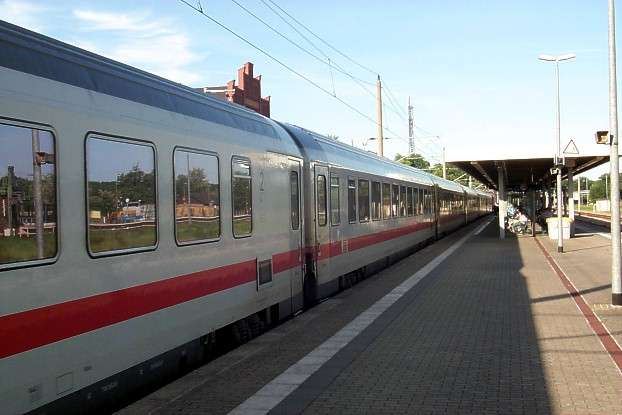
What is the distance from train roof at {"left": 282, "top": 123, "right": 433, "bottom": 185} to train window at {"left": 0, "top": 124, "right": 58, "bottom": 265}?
21.6 feet

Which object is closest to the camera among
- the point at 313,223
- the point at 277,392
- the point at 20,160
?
the point at 20,160

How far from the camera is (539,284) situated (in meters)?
14.0

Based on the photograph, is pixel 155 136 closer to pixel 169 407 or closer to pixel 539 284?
pixel 169 407

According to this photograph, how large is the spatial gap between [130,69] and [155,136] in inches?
29.3

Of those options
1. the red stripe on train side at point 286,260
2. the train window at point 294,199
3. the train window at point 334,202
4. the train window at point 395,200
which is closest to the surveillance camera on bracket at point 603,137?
the train window at point 334,202

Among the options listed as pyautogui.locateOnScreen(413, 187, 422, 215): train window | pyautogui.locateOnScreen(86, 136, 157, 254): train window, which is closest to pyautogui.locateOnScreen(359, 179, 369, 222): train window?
pyautogui.locateOnScreen(413, 187, 422, 215): train window

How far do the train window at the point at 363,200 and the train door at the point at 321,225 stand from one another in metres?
2.78

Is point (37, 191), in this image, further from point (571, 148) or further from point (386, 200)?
point (571, 148)

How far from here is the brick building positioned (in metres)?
47.3

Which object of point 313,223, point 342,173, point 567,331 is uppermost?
point 342,173

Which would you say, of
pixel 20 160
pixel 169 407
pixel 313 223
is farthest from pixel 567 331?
pixel 20 160

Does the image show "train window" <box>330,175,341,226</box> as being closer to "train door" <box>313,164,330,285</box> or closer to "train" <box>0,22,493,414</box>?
"train door" <box>313,164,330,285</box>

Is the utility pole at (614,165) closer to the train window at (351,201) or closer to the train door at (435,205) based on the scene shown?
the train window at (351,201)

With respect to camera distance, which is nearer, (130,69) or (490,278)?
(130,69)
